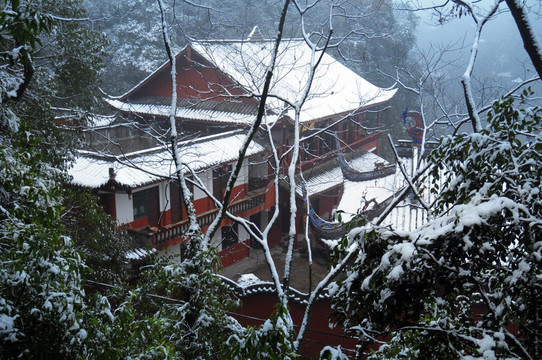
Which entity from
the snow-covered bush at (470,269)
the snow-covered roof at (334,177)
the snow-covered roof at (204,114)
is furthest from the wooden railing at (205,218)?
the snow-covered bush at (470,269)

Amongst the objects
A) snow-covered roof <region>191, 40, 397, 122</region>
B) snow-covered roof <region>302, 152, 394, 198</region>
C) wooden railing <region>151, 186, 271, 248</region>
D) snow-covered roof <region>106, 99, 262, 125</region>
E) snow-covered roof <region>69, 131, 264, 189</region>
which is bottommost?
wooden railing <region>151, 186, 271, 248</region>

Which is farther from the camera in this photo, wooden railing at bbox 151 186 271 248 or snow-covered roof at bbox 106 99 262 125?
snow-covered roof at bbox 106 99 262 125

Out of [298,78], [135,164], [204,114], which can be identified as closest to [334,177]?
[298,78]

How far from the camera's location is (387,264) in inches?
125

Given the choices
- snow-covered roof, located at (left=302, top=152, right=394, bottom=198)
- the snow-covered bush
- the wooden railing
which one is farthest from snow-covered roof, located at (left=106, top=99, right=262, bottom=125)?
the snow-covered bush

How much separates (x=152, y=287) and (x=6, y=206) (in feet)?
6.08

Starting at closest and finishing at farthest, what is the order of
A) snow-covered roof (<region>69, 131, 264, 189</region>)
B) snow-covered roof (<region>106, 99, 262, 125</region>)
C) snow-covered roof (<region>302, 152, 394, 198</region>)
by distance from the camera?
snow-covered roof (<region>69, 131, 264, 189</region>), snow-covered roof (<region>106, 99, 262, 125</region>), snow-covered roof (<region>302, 152, 394, 198</region>)

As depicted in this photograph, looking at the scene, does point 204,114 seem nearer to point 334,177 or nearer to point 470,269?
point 334,177

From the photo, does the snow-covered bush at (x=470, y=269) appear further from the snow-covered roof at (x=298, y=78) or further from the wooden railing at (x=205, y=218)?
the snow-covered roof at (x=298, y=78)

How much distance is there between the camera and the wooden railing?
1362 cm

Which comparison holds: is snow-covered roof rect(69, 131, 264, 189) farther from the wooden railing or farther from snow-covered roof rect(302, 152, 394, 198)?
snow-covered roof rect(302, 152, 394, 198)

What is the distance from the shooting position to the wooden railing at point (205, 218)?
13.6 metres

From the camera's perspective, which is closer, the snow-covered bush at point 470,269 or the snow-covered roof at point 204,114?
the snow-covered bush at point 470,269

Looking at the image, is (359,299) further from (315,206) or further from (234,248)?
(315,206)
